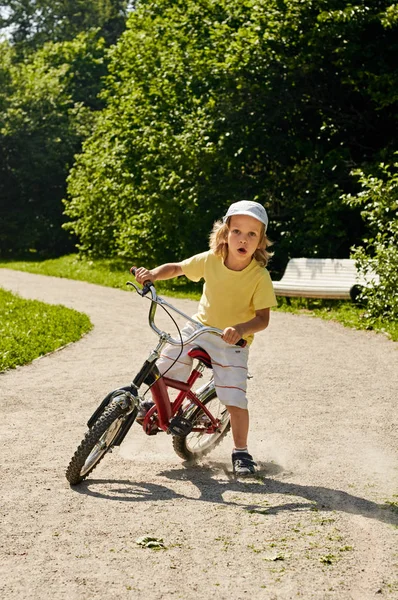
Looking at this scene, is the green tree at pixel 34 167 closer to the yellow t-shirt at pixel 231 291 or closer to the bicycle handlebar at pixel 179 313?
the yellow t-shirt at pixel 231 291

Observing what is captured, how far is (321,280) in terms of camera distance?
617 inches

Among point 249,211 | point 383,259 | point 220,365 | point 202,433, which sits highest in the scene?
point 249,211

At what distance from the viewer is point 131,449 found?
252 inches

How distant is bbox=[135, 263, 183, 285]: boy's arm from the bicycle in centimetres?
5

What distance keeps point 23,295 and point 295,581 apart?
45.3 ft

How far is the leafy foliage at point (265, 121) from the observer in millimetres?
17500

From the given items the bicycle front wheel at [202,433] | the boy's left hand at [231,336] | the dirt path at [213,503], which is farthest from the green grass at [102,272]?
the boy's left hand at [231,336]

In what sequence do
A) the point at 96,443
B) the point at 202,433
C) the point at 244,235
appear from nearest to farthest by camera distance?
the point at 96,443 → the point at 244,235 → the point at 202,433

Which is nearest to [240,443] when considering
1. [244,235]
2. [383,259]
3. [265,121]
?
[244,235]

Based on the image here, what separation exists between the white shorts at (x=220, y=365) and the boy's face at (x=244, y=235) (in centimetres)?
50

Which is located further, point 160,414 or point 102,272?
point 102,272

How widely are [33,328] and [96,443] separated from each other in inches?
274

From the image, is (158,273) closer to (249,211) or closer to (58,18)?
(249,211)

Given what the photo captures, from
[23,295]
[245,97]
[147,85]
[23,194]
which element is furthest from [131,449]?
[23,194]
